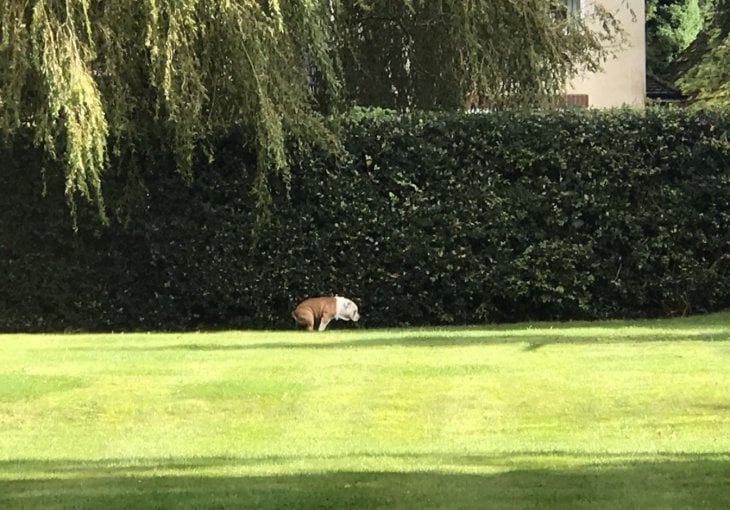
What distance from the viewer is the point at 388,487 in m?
6.21

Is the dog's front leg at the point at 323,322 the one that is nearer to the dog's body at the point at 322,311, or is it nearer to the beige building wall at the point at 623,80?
the dog's body at the point at 322,311

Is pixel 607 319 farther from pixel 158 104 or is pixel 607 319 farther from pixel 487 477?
pixel 487 477

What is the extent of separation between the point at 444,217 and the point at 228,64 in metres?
3.84

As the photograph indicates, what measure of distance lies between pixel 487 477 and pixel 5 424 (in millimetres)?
4272

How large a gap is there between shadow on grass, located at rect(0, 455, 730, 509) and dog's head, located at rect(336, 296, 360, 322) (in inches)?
349

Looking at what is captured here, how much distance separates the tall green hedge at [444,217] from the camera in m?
16.4

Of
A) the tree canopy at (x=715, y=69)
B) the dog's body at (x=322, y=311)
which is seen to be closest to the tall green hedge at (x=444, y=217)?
the dog's body at (x=322, y=311)

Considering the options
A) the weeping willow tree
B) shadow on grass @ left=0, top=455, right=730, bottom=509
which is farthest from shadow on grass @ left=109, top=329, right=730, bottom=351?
shadow on grass @ left=0, top=455, right=730, bottom=509

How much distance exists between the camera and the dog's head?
52.2ft

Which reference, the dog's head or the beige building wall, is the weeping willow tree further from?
the beige building wall

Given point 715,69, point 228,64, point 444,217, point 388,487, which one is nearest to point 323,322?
point 444,217

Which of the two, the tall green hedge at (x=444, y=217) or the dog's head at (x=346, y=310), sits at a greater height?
the tall green hedge at (x=444, y=217)

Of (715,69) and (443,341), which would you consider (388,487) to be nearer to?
(443,341)

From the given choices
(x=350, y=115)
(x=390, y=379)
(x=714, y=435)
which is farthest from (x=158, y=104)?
(x=714, y=435)
